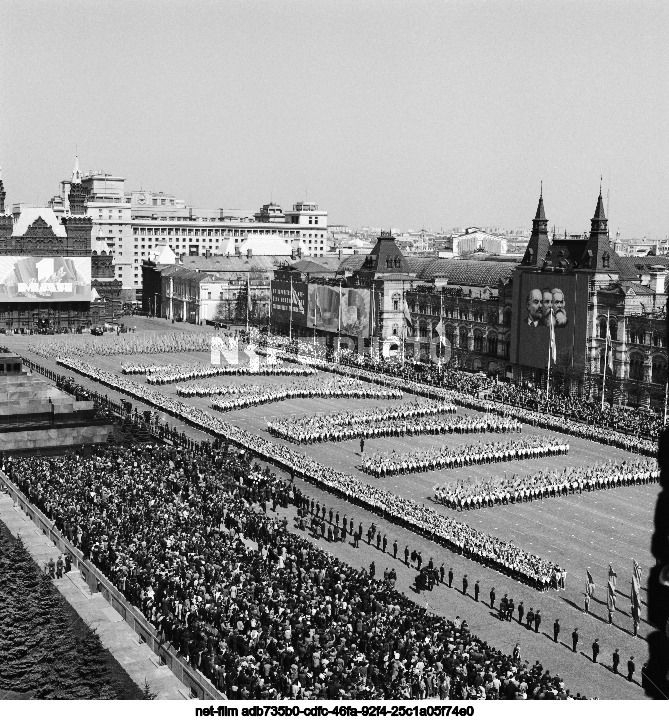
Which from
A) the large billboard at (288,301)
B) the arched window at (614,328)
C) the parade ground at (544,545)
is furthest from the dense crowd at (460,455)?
the large billboard at (288,301)

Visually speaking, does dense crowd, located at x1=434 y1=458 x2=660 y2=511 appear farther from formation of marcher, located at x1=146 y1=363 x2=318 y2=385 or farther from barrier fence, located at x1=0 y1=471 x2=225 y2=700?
formation of marcher, located at x1=146 y1=363 x2=318 y2=385

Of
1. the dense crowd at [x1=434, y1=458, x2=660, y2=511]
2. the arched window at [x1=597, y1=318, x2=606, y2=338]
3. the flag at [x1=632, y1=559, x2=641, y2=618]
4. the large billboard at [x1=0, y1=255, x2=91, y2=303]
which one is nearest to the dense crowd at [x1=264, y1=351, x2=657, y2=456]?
the dense crowd at [x1=434, y1=458, x2=660, y2=511]

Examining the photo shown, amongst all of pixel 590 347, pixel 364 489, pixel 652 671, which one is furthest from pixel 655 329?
pixel 652 671

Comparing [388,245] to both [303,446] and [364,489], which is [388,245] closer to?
[303,446]

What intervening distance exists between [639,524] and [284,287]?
91795 millimetres

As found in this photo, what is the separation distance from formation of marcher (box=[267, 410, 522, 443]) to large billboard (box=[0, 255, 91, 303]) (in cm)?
7891

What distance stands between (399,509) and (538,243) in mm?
56787

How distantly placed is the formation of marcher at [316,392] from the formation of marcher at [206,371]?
978 cm

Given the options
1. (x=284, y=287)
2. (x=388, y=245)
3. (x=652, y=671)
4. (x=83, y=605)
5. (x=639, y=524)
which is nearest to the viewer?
(x=652, y=671)

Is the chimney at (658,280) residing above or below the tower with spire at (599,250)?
below

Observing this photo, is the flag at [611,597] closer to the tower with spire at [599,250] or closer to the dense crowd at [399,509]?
the dense crowd at [399,509]

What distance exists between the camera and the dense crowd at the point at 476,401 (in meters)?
68.6

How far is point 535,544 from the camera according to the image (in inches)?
1786

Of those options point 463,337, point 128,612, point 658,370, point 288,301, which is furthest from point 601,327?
point 128,612
